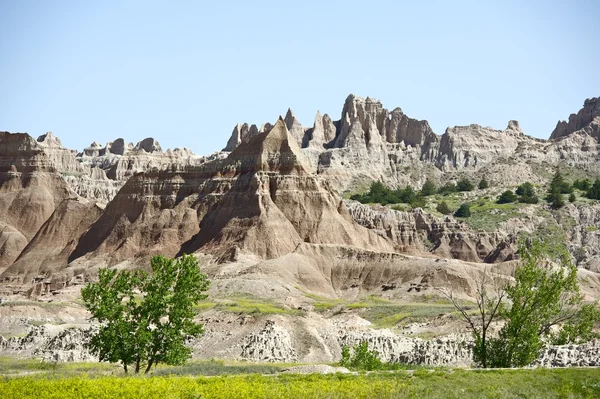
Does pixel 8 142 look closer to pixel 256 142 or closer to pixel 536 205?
pixel 256 142

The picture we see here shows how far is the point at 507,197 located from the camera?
194625 millimetres

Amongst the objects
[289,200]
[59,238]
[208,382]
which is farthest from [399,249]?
[208,382]

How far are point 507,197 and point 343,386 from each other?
158m

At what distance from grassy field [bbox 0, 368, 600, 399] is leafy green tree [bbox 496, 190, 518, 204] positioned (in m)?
148

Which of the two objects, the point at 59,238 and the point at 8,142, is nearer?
the point at 59,238

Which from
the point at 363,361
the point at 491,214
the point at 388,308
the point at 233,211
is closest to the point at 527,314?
the point at 363,361

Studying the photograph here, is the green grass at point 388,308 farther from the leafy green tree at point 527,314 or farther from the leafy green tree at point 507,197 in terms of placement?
the leafy green tree at point 507,197

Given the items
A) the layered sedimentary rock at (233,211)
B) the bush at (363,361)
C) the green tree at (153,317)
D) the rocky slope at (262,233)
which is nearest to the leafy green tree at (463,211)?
the rocky slope at (262,233)

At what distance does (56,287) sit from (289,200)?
1513 inches

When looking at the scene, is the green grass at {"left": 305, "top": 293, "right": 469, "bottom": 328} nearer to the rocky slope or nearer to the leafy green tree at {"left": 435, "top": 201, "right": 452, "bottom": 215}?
the rocky slope

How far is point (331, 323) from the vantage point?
88.1 m

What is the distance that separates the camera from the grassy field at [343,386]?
39.7 metres

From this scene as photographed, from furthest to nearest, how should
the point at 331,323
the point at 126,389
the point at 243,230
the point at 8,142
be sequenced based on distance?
→ the point at 8,142 < the point at 243,230 < the point at 331,323 < the point at 126,389

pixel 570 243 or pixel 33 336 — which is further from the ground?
pixel 570 243
